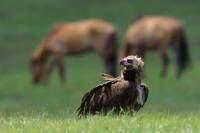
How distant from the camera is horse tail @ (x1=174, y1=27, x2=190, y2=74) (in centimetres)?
2678

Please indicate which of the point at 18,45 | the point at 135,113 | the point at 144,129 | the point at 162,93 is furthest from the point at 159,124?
the point at 18,45

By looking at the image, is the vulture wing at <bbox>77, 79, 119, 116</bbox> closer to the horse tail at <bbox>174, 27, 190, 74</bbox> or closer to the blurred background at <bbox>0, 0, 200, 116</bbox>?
the blurred background at <bbox>0, 0, 200, 116</bbox>

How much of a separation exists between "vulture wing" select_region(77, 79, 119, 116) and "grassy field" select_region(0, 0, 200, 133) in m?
0.27

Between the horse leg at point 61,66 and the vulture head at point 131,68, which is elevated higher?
the vulture head at point 131,68

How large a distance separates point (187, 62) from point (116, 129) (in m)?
18.9

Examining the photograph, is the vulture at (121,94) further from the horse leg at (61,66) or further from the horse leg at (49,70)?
the horse leg at (49,70)

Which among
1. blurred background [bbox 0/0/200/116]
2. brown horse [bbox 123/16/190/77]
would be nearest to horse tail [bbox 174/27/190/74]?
brown horse [bbox 123/16/190/77]

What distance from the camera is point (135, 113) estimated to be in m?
9.29

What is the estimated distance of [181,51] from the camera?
27250 millimetres

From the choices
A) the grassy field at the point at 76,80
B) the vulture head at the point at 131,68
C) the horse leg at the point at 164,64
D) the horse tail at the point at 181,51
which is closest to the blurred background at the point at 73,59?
the grassy field at the point at 76,80

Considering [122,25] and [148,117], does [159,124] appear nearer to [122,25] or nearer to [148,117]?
[148,117]

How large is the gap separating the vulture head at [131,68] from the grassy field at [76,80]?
1.31 ft

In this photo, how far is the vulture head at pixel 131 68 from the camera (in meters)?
9.46

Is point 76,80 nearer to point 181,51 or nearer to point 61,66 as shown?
point 61,66
